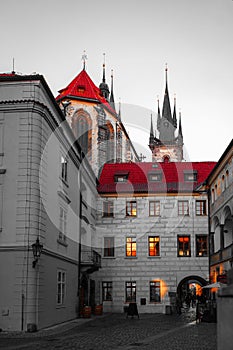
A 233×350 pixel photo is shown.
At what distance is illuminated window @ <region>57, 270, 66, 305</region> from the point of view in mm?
27266

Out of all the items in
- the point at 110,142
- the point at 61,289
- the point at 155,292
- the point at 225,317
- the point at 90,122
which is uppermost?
the point at 90,122

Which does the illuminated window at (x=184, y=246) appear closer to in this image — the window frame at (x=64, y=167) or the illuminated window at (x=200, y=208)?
the illuminated window at (x=200, y=208)

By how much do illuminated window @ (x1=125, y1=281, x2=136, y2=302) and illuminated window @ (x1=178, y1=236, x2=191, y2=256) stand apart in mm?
4348

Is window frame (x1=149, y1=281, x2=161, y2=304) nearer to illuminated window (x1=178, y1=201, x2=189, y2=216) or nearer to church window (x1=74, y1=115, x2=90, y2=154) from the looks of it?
illuminated window (x1=178, y1=201, x2=189, y2=216)

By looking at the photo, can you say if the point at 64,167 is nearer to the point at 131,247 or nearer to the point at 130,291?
the point at 131,247

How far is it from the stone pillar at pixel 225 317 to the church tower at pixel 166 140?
91819 mm

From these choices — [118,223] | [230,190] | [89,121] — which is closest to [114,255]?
[118,223]

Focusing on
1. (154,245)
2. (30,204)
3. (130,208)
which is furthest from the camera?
(130,208)

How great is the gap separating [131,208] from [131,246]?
3037 mm

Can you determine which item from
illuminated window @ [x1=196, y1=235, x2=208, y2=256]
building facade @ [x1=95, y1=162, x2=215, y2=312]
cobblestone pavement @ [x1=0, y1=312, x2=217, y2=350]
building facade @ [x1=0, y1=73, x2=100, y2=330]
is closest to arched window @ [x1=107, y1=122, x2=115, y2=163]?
building facade @ [x1=95, y1=162, x2=215, y2=312]

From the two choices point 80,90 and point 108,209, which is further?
point 80,90

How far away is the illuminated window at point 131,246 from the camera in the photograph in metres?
41.4

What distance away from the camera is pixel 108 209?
4259cm

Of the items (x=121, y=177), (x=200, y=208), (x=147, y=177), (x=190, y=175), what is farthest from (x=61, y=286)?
(x=190, y=175)
